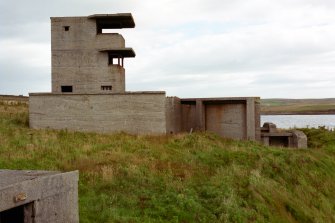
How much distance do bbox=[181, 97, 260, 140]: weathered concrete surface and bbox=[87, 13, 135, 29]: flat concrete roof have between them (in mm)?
6968

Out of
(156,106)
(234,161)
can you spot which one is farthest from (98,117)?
(234,161)

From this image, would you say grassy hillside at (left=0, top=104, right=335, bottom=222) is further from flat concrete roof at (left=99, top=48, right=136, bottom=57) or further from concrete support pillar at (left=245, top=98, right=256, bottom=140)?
flat concrete roof at (left=99, top=48, right=136, bottom=57)

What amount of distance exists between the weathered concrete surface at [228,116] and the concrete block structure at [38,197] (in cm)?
2204

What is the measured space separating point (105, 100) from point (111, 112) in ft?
2.62

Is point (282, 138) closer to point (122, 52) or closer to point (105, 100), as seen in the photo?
point (122, 52)

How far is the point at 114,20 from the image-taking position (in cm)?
3075

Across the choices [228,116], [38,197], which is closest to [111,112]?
[228,116]

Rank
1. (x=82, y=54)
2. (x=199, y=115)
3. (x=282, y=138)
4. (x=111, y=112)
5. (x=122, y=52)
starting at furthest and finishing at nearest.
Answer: (x=282, y=138)
(x=122, y=52)
(x=199, y=115)
(x=82, y=54)
(x=111, y=112)

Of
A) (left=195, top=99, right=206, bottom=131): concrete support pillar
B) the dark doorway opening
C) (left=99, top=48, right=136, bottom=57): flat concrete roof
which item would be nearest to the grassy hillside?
the dark doorway opening

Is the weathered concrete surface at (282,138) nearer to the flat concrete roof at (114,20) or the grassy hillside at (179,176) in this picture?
the grassy hillside at (179,176)

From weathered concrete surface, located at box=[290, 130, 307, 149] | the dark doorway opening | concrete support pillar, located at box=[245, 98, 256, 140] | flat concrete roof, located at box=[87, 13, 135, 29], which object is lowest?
weathered concrete surface, located at box=[290, 130, 307, 149]

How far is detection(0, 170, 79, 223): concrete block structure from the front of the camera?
669cm

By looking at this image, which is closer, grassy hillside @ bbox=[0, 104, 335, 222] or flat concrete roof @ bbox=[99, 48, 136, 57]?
grassy hillside @ bbox=[0, 104, 335, 222]

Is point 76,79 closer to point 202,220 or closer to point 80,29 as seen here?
point 80,29
